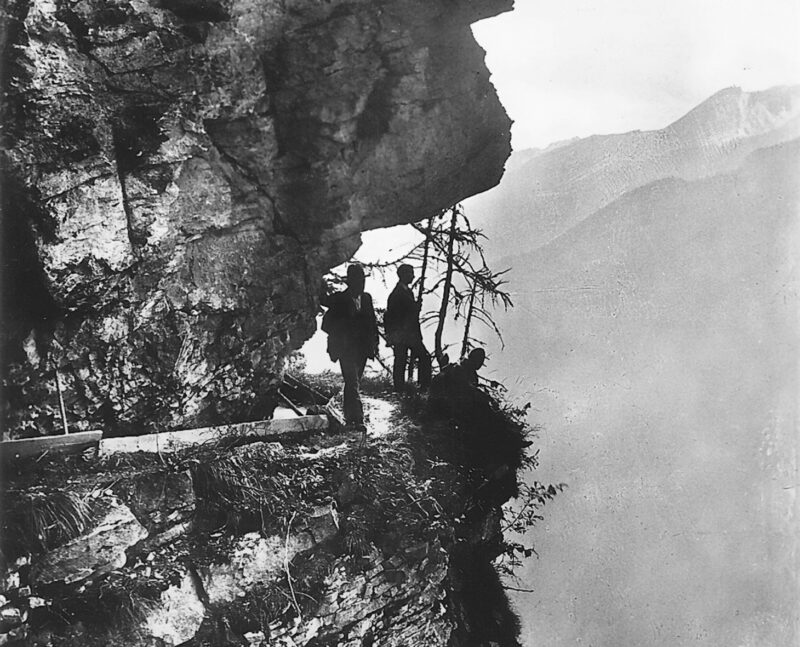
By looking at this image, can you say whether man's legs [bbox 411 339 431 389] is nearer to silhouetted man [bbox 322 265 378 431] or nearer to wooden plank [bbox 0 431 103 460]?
silhouetted man [bbox 322 265 378 431]

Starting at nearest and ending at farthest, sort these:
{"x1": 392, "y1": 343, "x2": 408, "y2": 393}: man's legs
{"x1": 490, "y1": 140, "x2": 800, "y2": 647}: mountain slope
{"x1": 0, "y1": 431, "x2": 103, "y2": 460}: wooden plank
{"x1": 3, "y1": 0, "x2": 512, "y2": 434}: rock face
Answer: {"x1": 0, "y1": 431, "x2": 103, "y2": 460}: wooden plank, {"x1": 3, "y1": 0, "x2": 512, "y2": 434}: rock face, {"x1": 392, "y1": 343, "x2": 408, "y2": 393}: man's legs, {"x1": 490, "y1": 140, "x2": 800, "y2": 647}: mountain slope

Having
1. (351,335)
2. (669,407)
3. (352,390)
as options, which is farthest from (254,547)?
(669,407)

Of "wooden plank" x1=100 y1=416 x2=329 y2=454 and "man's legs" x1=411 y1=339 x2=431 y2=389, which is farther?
"man's legs" x1=411 y1=339 x2=431 y2=389

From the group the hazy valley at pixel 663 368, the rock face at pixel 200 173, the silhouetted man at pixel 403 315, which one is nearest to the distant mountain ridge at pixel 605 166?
the hazy valley at pixel 663 368

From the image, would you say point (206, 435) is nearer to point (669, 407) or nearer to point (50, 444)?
point (50, 444)

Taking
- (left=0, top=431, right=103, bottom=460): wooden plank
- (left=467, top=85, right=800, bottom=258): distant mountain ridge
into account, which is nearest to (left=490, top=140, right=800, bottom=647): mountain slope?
(left=467, top=85, right=800, bottom=258): distant mountain ridge

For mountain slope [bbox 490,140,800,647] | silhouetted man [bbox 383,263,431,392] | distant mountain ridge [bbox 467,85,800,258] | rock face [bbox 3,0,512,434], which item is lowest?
mountain slope [bbox 490,140,800,647]

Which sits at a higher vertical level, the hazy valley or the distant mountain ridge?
the distant mountain ridge
